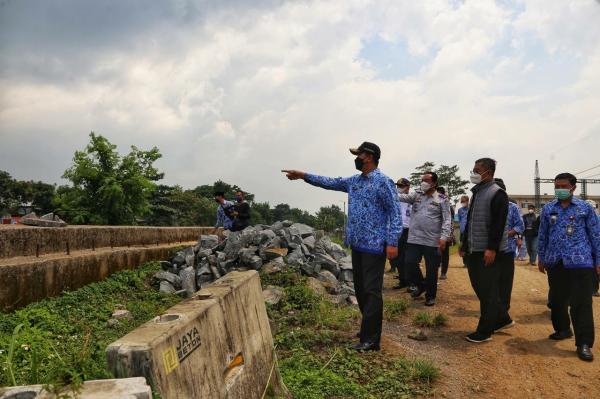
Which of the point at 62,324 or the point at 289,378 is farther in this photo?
the point at 62,324

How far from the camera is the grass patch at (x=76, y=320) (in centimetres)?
317

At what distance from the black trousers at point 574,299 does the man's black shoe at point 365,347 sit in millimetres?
2004

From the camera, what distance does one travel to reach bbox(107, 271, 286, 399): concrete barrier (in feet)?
5.76

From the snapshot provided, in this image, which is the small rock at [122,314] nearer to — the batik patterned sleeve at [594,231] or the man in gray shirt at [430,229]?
the man in gray shirt at [430,229]

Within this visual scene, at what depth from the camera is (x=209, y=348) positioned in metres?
2.28

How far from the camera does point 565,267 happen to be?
4582 mm

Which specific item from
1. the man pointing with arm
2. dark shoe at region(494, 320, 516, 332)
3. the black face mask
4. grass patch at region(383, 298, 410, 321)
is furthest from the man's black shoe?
dark shoe at region(494, 320, 516, 332)

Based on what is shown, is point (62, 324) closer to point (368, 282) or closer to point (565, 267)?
point (368, 282)

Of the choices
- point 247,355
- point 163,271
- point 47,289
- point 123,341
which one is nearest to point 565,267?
point 247,355

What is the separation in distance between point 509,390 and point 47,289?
5381 millimetres

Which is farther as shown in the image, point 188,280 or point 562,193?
point 188,280

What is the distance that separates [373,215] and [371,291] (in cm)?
72

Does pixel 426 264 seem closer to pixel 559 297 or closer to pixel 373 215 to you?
pixel 559 297

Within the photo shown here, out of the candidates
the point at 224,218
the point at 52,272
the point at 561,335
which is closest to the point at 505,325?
the point at 561,335
